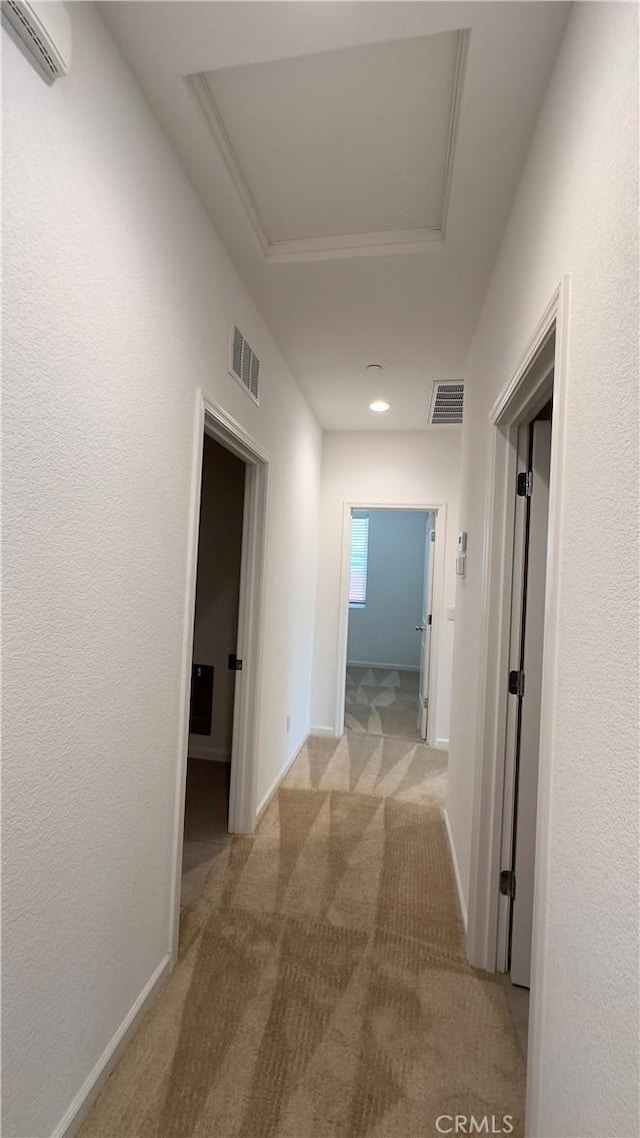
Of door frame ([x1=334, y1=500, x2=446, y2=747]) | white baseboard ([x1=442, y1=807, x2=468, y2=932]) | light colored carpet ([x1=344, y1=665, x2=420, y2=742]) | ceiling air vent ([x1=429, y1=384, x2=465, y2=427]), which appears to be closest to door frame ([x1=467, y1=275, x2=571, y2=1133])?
white baseboard ([x1=442, y1=807, x2=468, y2=932])

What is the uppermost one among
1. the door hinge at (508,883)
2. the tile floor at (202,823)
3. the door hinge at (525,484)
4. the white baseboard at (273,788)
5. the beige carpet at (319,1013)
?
the door hinge at (525,484)

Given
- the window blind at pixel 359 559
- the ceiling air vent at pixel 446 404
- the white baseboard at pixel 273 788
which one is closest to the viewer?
the white baseboard at pixel 273 788

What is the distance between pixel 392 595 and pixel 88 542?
625 centimetres

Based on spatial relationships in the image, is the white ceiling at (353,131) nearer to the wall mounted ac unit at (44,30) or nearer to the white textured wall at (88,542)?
the white textured wall at (88,542)

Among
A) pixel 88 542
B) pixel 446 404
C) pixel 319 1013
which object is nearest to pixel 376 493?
pixel 446 404

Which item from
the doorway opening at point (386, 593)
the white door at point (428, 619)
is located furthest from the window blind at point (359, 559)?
the white door at point (428, 619)

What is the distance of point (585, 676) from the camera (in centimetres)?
82

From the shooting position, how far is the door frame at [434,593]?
4023 mm

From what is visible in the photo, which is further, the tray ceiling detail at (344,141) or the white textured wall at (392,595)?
the white textured wall at (392,595)

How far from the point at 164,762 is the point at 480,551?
4.70ft

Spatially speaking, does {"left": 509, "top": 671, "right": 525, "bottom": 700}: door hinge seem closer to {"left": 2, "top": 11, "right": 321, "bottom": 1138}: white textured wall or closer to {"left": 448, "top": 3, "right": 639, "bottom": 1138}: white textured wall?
{"left": 448, "top": 3, "right": 639, "bottom": 1138}: white textured wall

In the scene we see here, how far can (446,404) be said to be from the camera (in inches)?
136

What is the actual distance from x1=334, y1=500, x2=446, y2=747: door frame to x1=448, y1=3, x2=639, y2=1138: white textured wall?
2963 mm

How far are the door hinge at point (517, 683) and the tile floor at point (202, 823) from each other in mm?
1613
